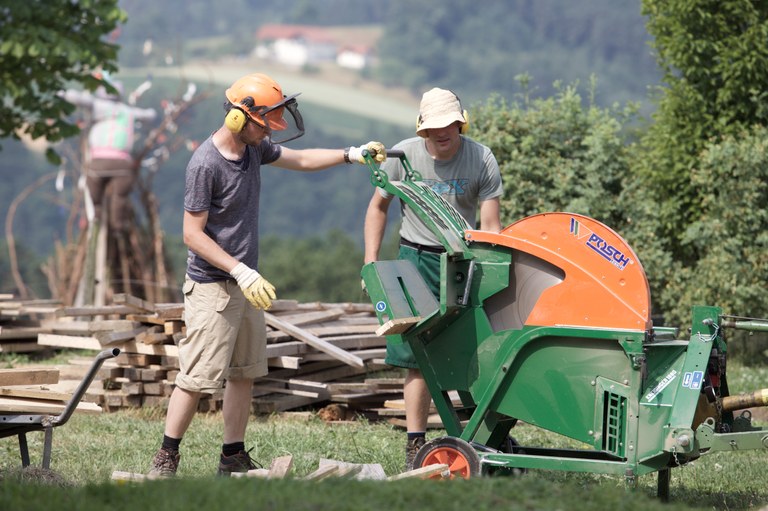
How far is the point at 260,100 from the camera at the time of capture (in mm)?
5855

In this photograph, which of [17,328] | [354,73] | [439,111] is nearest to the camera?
[439,111]

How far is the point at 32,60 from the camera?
15.3 meters

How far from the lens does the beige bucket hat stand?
616 cm

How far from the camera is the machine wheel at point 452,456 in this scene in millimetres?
5562

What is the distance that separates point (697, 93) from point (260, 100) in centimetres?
812

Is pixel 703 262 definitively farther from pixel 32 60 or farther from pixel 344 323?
pixel 32 60

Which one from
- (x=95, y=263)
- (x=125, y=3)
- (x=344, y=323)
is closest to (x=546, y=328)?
(x=344, y=323)

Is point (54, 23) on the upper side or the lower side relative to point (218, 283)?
upper

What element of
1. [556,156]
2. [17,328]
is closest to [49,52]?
[17,328]

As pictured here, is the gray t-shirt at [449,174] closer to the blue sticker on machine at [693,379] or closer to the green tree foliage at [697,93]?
the blue sticker on machine at [693,379]

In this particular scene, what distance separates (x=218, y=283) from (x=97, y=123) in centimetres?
1262

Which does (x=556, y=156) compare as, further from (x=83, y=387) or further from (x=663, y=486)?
(x=83, y=387)

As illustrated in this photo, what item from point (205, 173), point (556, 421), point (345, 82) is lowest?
point (556, 421)

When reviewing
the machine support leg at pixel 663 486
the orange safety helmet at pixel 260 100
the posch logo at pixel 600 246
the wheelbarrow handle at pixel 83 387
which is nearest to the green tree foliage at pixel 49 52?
the orange safety helmet at pixel 260 100
